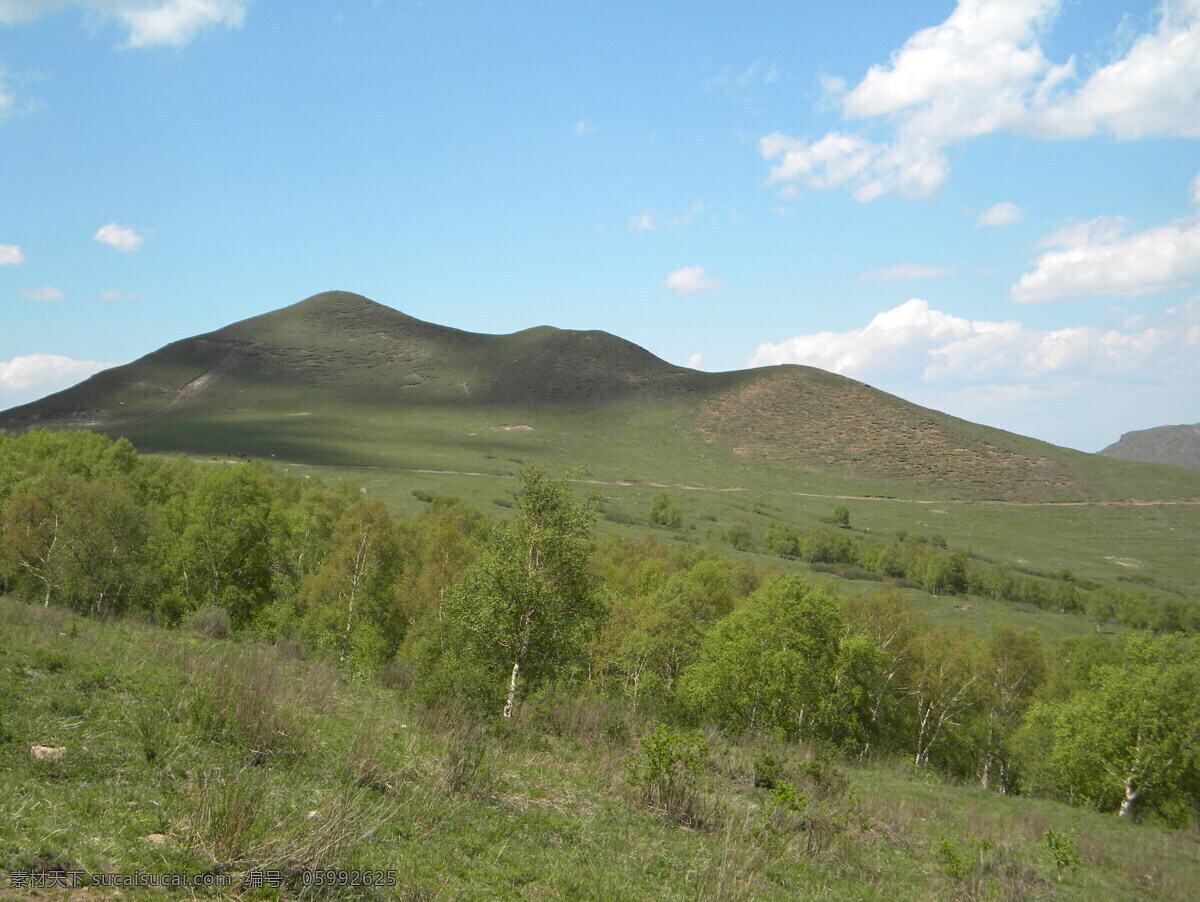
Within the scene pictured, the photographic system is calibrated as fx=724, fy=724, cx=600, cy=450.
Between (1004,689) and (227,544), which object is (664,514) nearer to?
(1004,689)

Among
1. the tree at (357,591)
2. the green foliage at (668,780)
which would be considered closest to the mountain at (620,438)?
the tree at (357,591)

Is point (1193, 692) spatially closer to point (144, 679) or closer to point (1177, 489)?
point (144, 679)

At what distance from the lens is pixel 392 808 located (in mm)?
9398

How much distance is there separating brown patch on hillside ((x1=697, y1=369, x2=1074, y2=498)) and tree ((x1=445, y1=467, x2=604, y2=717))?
15059cm

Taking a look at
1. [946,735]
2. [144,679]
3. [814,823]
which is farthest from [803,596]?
[144,679]

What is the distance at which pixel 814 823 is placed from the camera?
43.8 feet

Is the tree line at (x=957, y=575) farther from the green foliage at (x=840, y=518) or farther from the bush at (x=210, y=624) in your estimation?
the bush at (x=210, y=624)

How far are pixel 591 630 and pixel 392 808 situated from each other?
45.5 ft

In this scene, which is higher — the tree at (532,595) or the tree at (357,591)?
the tree at (532,595)

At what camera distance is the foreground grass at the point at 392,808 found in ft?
23.5

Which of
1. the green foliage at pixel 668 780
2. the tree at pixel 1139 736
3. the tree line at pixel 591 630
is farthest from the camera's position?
the tree at pixel 1139 736

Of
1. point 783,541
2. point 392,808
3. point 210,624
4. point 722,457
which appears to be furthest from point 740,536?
point 392,808

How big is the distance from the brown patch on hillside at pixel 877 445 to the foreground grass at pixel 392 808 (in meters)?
156

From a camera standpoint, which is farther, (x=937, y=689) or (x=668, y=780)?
(x=937, y=689)
